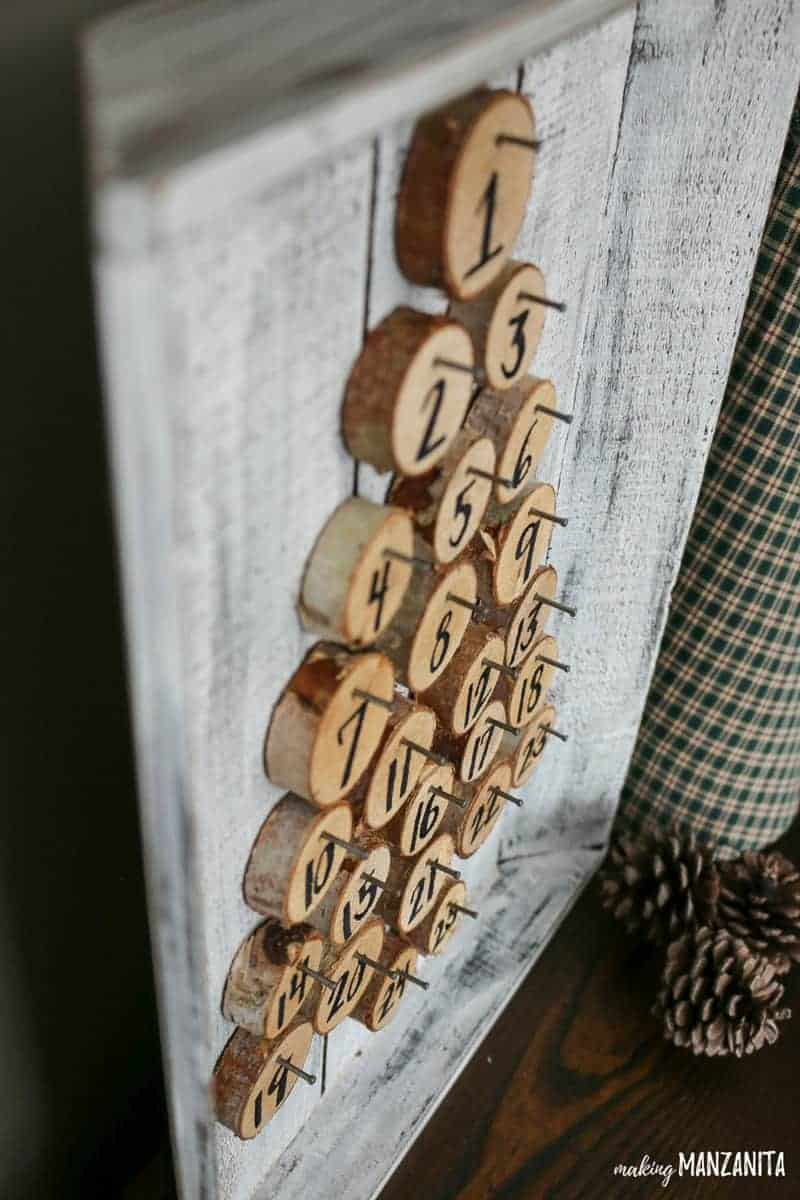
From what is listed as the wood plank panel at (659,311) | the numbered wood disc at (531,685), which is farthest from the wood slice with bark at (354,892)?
the wood plank panel at (659,311)

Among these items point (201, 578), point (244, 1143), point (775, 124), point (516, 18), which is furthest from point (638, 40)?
point (244, 1143)

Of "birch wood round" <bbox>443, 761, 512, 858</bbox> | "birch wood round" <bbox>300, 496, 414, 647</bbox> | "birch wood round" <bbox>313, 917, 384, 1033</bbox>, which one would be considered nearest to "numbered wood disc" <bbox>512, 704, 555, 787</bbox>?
"birch wood round" <bbox>443, 761, 512, 858</bbox>

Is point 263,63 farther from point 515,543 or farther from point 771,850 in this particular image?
point 771,850

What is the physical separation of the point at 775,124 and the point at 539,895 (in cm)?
48

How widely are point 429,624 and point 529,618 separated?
0.43 ft

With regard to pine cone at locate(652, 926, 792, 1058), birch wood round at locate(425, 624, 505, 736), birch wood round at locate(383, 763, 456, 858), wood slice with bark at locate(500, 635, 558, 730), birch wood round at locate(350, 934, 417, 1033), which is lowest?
pine cone at locate(652, 926, 792, 1058)

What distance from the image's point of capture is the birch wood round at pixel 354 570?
38cm

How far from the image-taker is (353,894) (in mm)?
481

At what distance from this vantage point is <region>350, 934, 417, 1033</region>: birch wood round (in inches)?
22.3

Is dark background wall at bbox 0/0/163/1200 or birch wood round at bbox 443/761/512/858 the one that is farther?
birch wood round at bbox 443/761/512/858

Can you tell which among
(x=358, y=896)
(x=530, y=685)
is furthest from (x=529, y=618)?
(x=358, y=896)

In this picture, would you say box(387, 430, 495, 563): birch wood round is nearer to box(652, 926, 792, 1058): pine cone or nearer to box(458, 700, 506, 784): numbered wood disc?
box(458, 700, 506, 784): numbered wood disc

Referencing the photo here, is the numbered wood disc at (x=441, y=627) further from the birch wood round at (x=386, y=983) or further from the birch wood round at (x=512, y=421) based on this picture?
the birch wood round at (x=386, y=983)

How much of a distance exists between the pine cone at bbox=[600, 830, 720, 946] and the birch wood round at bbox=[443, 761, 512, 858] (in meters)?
0.17
